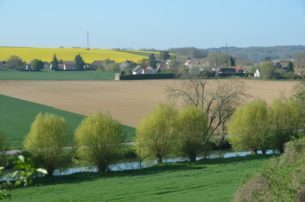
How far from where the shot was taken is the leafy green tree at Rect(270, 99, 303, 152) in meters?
44.8

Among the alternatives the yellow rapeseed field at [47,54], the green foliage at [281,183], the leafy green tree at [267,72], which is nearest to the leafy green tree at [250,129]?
the green foliage at [281,183]

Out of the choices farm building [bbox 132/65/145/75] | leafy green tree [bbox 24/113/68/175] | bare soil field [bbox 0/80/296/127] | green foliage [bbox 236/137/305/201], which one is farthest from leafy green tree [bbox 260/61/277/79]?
green foliage [bbox 236/137/305/201]

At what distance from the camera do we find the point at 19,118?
188ft

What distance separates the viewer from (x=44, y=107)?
2608 inches

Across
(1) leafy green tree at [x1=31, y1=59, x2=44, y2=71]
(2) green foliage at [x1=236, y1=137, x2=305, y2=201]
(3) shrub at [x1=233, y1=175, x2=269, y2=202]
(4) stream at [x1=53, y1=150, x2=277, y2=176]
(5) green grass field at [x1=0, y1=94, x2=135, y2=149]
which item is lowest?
(4) stream at [x1=53, y1=150, x2=277, y2=176]

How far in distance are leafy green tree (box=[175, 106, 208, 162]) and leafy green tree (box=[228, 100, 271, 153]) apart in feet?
9.07

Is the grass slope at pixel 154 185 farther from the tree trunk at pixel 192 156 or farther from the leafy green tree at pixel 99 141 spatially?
the tree trunk at pixel 192 156

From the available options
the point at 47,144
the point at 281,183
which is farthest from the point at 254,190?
the point at 47,144

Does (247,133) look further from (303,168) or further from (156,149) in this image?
(303,168)

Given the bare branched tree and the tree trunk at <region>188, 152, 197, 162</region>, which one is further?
the bare branched tree

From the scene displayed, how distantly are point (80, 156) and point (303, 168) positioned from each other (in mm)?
25562

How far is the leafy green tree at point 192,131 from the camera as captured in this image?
40719 mm

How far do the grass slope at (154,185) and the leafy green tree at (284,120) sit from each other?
26.8ft

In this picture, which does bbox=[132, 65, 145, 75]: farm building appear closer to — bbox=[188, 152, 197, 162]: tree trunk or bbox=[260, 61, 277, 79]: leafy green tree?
bbox=[260, 61, 277, 79]: leafy green tree
